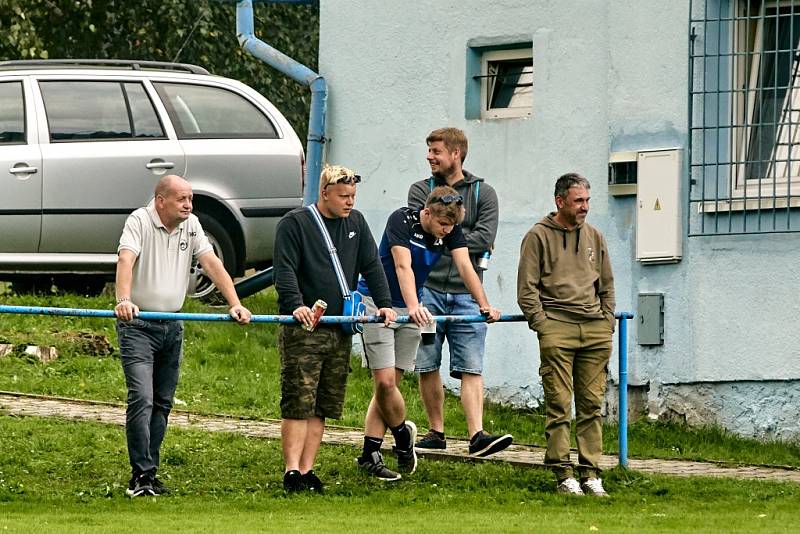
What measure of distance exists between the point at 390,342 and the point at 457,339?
658 mm

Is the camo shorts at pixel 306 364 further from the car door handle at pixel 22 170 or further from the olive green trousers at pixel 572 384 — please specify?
the car door handle at pixel 22 170

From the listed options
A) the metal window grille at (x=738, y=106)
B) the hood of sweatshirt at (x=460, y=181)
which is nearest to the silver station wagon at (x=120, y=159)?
the metal window grille at (x=738, y=106)

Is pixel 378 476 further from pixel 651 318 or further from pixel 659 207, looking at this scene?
pixel 659 207

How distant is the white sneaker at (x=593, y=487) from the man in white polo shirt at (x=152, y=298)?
2.04m

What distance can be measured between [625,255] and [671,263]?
38 cm

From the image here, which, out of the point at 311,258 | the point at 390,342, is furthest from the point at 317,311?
the point at 390,342

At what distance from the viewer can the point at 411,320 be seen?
33.2ft

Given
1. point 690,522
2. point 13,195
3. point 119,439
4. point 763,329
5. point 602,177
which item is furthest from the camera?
point 13,195

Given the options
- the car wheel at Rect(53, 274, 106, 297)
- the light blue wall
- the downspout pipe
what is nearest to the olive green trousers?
the light blue wall

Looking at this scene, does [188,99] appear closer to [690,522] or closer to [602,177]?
[602,177]

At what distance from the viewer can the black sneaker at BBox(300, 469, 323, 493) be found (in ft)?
32.2

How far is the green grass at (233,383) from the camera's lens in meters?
12.1

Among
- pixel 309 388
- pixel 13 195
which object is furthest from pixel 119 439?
pixel 13 195

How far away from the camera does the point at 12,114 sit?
14.6 m
